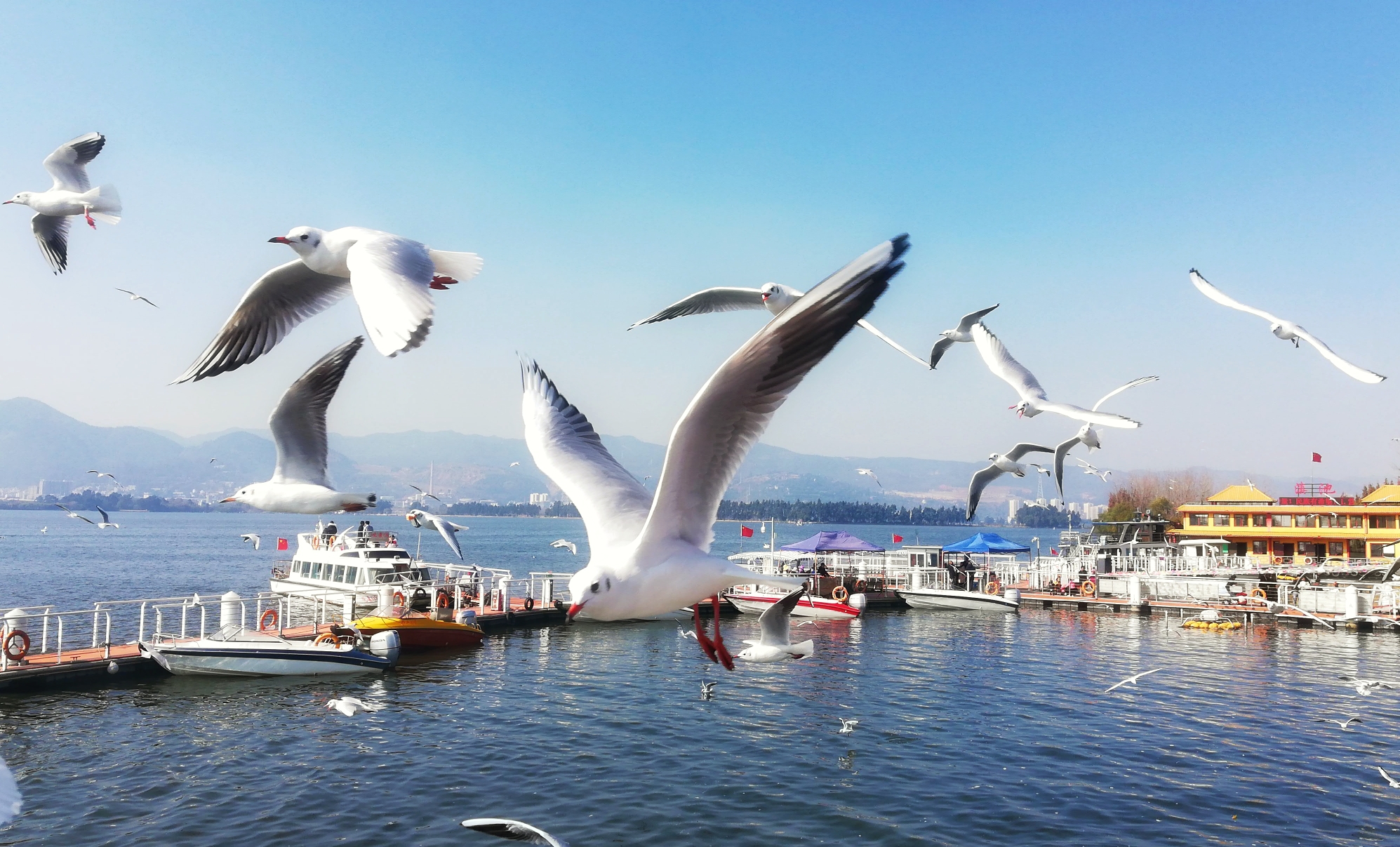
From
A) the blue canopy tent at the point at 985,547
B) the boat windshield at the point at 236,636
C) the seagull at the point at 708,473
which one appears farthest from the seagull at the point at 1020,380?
the blue canopy tent at the point at 985,547

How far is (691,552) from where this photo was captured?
15.0 ft

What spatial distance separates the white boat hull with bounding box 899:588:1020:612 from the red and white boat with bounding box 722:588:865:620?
4459mm

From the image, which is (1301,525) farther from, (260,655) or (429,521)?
(429,521)

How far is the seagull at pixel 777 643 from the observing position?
8.45 meters

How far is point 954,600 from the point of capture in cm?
3628

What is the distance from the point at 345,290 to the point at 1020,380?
8.35 metres

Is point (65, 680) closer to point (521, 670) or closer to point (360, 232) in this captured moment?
point (521, 670)

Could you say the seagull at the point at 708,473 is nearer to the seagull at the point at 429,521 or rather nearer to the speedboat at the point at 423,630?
the seagull at the point at 429,521

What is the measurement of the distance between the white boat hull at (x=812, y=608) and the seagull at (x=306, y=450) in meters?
25.5

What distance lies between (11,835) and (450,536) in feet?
21.4

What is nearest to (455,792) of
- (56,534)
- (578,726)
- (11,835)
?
(578,726)

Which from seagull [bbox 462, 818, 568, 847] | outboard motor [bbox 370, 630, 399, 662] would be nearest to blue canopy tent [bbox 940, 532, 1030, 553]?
outboard motor [bbox 370, 630, 399, 662]

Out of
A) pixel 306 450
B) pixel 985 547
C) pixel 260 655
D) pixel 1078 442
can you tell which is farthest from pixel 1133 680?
pixel 985 547

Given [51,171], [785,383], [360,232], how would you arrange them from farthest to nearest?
[51,171] < [360,232] < [785,383]
